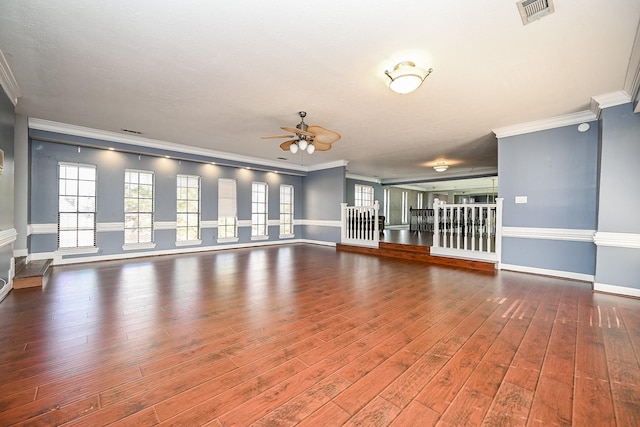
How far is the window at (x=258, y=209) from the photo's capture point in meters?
8.35

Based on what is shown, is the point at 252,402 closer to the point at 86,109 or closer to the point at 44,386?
the point at 44,386

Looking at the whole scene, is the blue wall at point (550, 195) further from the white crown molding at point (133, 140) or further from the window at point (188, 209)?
the window at point (188, 209)

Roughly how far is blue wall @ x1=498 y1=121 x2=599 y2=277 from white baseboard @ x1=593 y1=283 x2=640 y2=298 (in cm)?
60

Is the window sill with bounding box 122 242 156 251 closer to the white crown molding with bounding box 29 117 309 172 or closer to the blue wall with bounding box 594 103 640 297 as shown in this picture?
the white crown molding with bounding box 29 117 309 172

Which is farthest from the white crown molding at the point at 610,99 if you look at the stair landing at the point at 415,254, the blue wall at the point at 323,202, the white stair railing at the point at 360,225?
the blue wall at the point at 323,202

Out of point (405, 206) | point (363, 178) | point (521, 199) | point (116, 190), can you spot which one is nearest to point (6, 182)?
point (116, 190)

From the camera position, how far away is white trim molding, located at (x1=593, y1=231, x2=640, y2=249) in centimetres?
348

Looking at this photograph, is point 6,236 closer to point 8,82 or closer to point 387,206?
point 8,82

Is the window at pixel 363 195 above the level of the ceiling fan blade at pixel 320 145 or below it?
below

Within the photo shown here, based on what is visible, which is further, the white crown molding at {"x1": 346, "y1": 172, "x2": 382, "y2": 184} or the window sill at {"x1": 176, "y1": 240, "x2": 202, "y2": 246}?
the white crown molding at {"x1": 346, "y1": 172, "x2": 382, "y2": 184}

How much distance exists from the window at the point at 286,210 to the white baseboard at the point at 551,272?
6.30m

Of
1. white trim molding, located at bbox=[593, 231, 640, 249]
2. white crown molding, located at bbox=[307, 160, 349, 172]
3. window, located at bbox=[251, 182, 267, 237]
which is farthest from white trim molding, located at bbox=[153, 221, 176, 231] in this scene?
white trim molding, located at bbox=[593, 231, 640, 249]

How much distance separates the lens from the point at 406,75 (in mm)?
2797

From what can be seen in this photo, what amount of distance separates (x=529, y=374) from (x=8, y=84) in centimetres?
621
